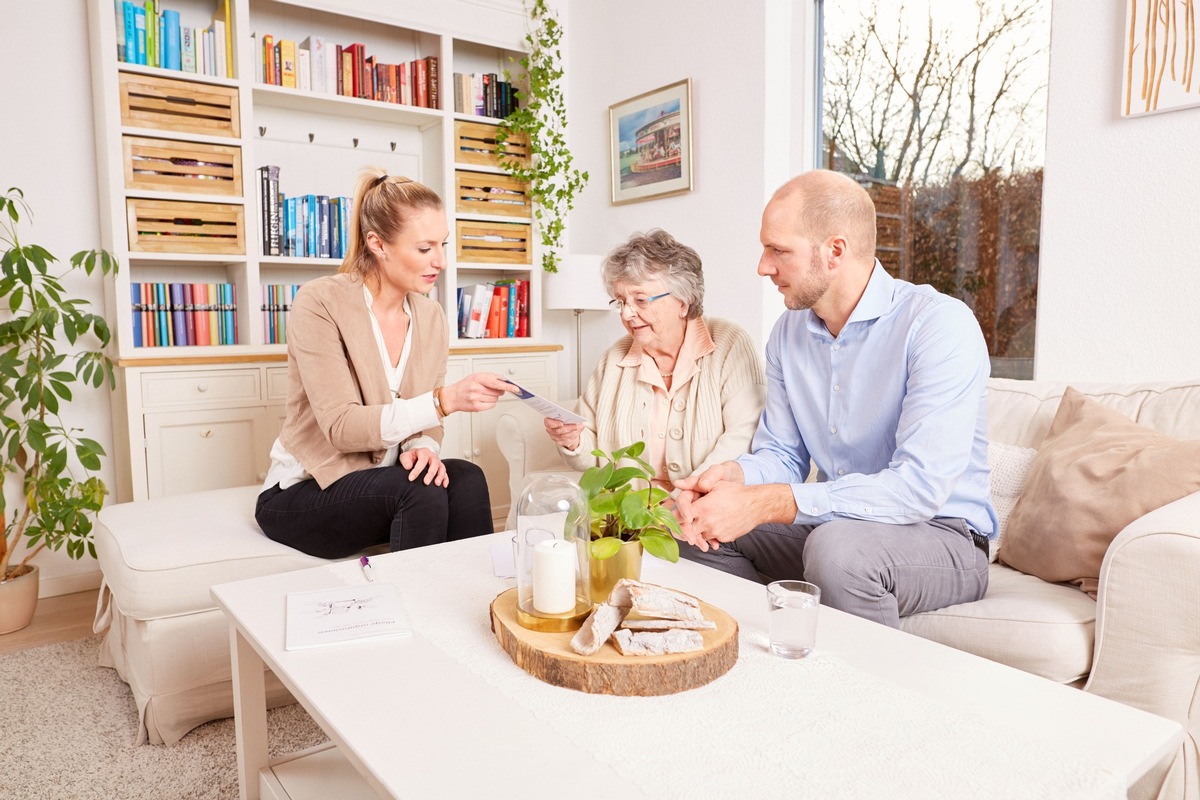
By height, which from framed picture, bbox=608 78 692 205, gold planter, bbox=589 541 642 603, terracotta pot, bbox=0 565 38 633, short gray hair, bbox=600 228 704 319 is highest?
framed picture, bbox=608 78 692 205

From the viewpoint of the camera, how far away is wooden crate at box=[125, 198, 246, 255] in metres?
2.82

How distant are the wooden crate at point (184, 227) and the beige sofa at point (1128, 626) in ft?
8.43

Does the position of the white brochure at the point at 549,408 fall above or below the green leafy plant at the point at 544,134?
below

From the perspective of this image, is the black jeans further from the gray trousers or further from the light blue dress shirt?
the gray trousers

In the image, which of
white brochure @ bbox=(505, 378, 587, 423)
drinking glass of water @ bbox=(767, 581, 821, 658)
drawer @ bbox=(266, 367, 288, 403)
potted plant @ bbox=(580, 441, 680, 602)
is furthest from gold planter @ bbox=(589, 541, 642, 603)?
drawer @ bbox=(266, 367, 288, 403)

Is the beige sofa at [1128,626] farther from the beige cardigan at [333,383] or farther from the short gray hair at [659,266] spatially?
the beige cardigan at [333,383]

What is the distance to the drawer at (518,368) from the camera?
355cm

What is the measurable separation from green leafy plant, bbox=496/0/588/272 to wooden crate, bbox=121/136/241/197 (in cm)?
112

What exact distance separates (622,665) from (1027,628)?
0.78m

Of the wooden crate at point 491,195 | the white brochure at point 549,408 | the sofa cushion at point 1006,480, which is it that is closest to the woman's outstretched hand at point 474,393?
the white brochure at point 549,408

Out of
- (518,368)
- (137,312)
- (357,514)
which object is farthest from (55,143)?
(357,514)

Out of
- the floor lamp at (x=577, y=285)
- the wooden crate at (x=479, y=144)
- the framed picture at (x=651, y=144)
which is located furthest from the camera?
the wooden crate at (x=479, y=144)

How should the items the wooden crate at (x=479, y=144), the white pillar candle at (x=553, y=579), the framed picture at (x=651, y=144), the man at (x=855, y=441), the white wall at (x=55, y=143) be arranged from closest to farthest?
1. the white pillar candle at (x=553, y=579)
2. the man at (x=855, y=441)
3. the white wall at (x=55, y=143)
4. the framed picture at (x=651, y=144)
5. the wooden crate at (x=479, y=144)

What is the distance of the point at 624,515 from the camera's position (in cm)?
120
